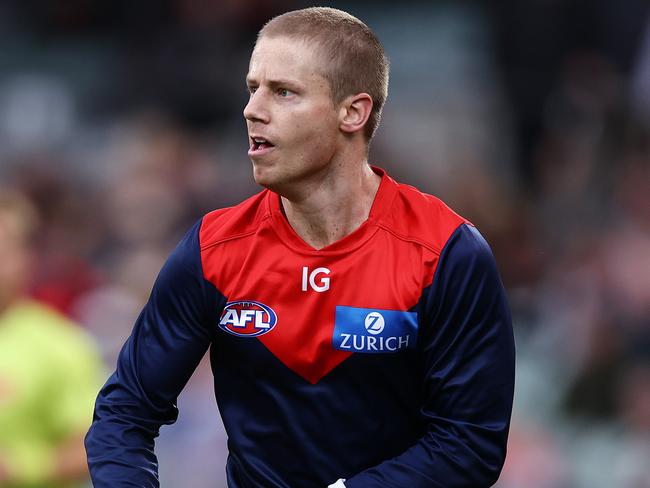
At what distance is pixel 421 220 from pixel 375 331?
0.34 meters

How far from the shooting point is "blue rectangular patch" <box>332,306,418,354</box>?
146 inches

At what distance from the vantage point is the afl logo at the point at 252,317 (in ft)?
12.5

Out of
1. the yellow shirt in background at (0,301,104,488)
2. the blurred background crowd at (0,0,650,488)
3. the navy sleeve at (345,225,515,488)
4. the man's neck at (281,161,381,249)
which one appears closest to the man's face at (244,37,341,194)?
the man's neck at (281,161,381,249)

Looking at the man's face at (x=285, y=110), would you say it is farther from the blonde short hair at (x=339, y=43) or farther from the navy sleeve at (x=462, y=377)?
the navy sleeve at (x=462, y=377)

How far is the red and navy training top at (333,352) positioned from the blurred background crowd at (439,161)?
3.62m

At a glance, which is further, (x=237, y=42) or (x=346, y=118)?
(x=237, y=42)

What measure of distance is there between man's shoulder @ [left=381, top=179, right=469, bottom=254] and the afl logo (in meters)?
0.41

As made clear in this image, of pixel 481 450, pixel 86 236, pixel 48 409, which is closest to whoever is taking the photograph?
pixel 481 450

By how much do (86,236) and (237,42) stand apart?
2289 millimetres

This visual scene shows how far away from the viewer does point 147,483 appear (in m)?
3.81

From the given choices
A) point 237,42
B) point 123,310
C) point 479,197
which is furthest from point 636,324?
point 237,42

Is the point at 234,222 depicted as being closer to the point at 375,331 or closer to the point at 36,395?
the point at 375,331

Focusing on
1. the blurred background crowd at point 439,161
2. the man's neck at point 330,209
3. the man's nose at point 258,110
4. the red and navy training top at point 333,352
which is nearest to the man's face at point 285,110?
the man's nose at point 258,110

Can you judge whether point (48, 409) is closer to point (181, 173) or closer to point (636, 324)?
point (636, 324)
